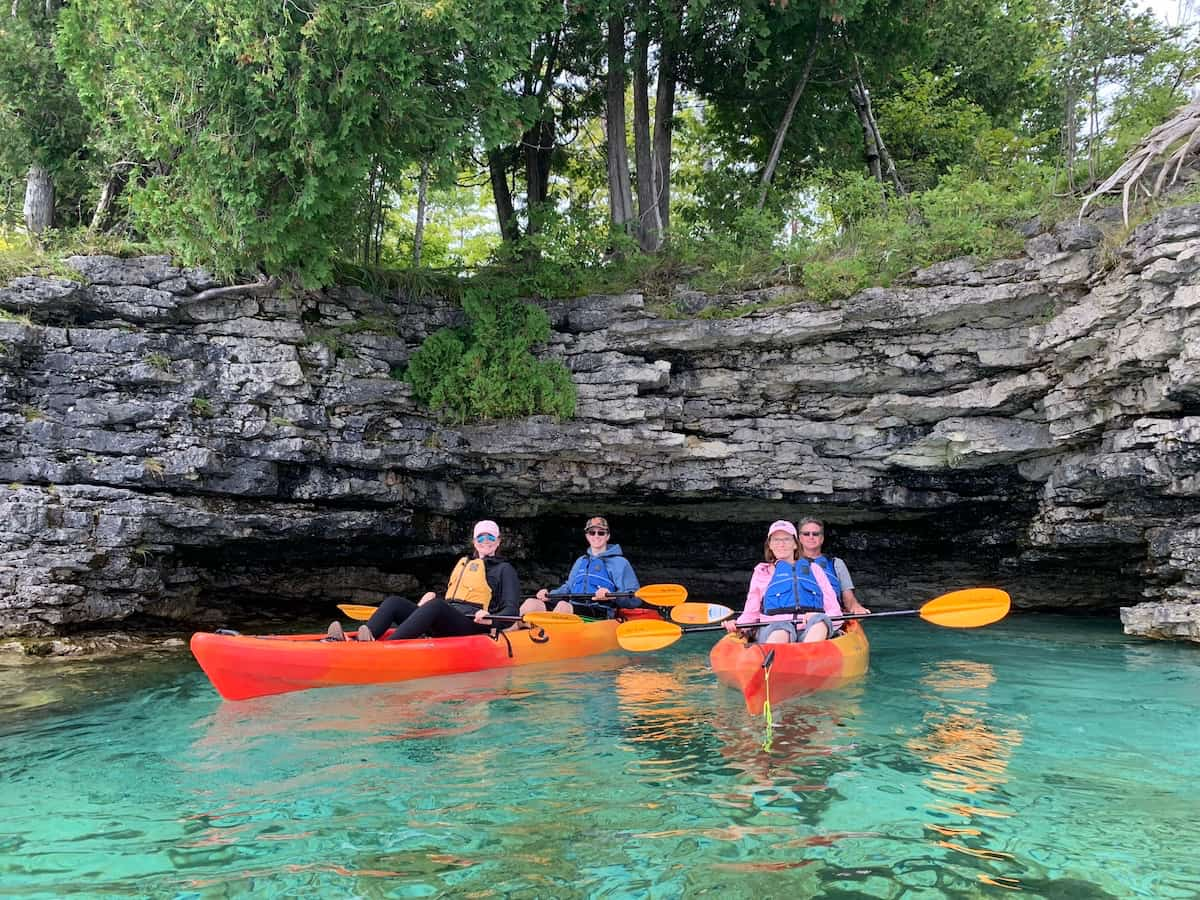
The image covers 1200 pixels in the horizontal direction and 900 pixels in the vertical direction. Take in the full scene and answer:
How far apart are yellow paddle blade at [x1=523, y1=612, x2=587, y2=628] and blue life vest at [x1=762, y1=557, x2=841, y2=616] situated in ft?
7.29

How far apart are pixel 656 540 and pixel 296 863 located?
417 inches

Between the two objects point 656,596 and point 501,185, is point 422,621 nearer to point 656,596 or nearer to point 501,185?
point 656,596

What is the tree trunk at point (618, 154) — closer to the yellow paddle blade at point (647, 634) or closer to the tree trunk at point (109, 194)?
the tree trunk at point (109, 194)

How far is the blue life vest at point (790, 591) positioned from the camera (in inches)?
283

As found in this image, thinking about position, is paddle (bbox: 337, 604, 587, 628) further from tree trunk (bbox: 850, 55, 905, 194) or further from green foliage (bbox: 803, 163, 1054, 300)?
tree trunk (bbox: 850, 55, 905, 194)

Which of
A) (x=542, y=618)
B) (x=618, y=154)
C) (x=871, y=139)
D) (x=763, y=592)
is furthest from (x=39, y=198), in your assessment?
(x=871, y=139)

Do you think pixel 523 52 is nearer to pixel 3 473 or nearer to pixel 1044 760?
pixel 3 473

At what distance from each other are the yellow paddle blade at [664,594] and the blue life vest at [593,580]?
0.43m

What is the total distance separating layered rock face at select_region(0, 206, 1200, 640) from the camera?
8.70 metres

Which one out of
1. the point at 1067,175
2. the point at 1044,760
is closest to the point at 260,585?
the point at 1044,760

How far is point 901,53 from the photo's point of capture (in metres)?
12.4

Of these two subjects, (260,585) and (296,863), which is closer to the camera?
(296,863)

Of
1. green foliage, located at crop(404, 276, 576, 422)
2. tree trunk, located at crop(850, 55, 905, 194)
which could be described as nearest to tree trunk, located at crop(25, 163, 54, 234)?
green foliage, located at crop(404, 276, 576, 422)

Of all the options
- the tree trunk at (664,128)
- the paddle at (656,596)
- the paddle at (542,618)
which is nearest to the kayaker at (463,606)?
the paddle at (542,618)
